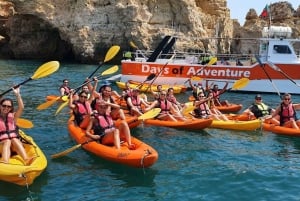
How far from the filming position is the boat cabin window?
2275 centimetres

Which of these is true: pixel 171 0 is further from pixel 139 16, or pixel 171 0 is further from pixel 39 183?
pixel 39 183

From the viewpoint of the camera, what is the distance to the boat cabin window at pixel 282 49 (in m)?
22.8

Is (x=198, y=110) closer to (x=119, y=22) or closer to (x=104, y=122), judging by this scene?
(x=104, y=122)

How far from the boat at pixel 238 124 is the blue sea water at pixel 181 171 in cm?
21

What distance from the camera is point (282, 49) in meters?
22.9

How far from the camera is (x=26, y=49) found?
→ 43.6 m

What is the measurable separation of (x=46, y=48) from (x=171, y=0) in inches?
564

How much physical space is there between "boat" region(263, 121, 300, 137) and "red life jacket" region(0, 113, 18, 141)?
7.73 m

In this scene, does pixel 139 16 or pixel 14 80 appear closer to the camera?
pixel 14 80

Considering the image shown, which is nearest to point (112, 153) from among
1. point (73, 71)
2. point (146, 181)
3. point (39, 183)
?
point (146, 181)

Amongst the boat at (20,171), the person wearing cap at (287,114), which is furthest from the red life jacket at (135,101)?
the boat at (20,171)

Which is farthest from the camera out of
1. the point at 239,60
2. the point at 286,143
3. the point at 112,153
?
the point at 239,60

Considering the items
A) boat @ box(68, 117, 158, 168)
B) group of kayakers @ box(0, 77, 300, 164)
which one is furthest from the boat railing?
boat @ box(68, 117, 158, 168)

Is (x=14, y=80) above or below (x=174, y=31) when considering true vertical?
below
